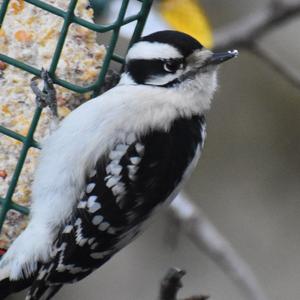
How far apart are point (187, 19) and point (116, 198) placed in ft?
2.75

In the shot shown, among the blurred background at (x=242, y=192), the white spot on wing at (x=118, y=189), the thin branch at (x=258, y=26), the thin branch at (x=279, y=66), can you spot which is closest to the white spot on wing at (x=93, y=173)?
the white spot on wing at (x=118, y=189)

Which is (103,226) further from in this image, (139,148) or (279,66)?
(279,66)

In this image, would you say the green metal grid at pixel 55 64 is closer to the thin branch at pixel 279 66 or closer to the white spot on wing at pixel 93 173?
the white spot on wing at pixel 93 173

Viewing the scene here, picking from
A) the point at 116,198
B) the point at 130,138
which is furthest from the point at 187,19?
the point at 116,198

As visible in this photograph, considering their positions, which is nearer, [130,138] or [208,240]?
[130,138]

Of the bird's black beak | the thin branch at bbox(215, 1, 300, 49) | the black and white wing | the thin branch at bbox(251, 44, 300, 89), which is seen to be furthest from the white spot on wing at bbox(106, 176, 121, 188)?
the thin branch at bbox(215, 1, 300, 49)

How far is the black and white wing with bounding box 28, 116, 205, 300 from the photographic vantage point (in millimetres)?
4379

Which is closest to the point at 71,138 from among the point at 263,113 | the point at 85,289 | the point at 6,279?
the point at 6,279

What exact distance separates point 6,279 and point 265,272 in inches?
158

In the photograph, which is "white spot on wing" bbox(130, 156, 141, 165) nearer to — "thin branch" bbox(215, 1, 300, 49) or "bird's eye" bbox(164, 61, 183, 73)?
"bird's eye" bbox(164, 61, 183, 73)

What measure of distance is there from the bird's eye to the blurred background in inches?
127

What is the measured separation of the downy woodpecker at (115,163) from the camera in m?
4.39

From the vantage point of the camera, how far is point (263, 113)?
829cm

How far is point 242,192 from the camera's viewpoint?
28.3ft
